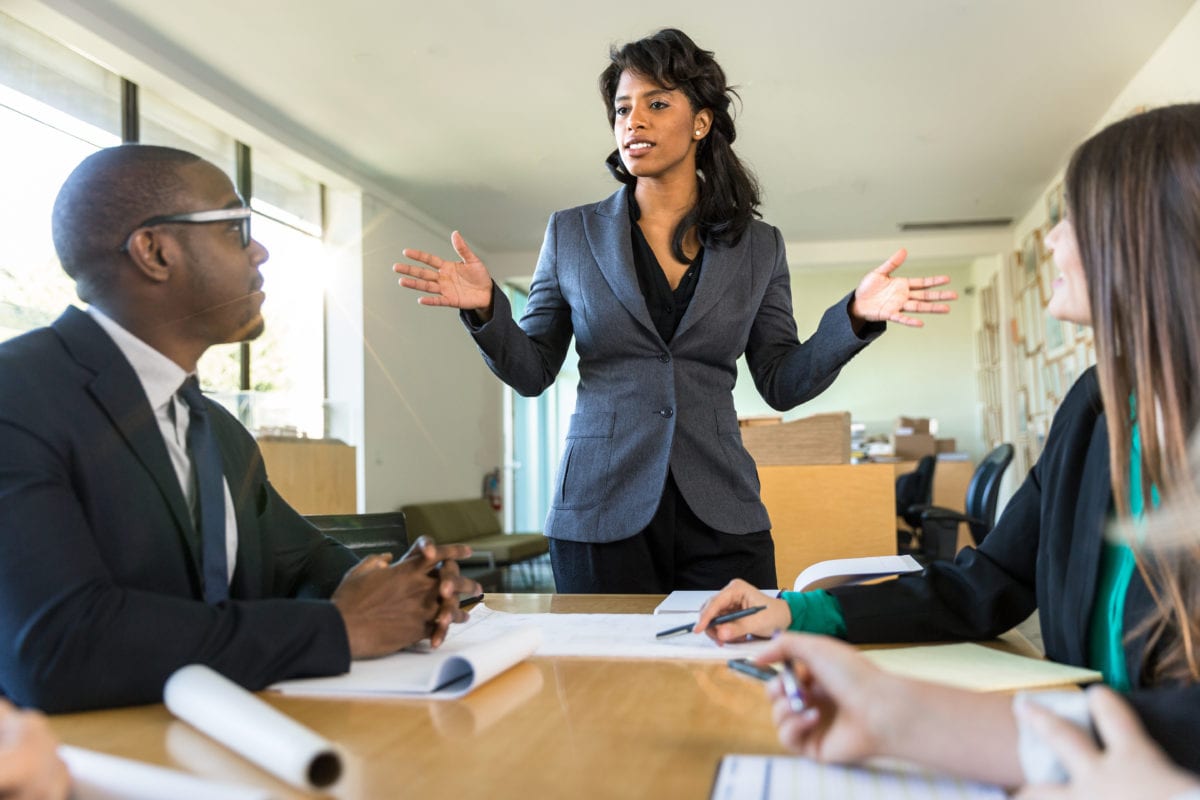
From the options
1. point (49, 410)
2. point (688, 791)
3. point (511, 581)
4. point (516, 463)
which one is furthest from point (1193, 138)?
point (516, 463)

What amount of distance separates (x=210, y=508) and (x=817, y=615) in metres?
0.74

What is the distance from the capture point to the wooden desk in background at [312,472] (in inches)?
184

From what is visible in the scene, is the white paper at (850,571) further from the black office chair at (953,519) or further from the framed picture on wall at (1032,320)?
the framed picture on wall at (1032,320)

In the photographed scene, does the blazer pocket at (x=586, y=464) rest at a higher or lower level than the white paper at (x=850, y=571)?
→ higher

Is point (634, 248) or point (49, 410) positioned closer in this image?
point (49, 410)

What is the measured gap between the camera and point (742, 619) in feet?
3.81

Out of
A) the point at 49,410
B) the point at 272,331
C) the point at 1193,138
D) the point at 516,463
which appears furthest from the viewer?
the point at 516,463

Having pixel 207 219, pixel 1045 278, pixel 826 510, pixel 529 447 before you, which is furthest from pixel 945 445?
pixel 207 219

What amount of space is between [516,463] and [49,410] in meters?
9.26

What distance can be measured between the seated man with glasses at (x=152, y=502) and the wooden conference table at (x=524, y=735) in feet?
0.22

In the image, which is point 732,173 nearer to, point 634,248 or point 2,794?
point 634,248

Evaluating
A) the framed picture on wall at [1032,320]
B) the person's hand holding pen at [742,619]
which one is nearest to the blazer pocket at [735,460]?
the person's hand holding pen at [742,619]

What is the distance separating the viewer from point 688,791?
653 mm

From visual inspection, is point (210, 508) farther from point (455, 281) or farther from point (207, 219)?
point (455, 281)
